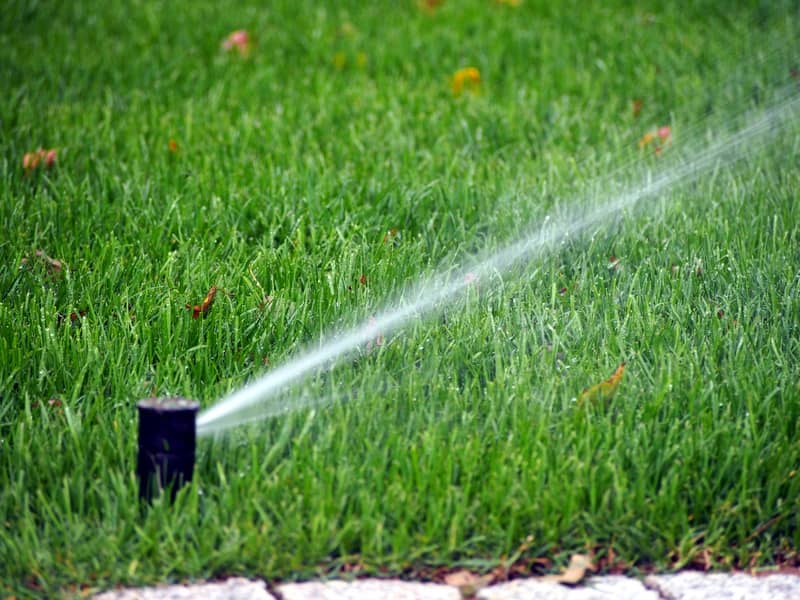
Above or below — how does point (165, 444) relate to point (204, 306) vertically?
below

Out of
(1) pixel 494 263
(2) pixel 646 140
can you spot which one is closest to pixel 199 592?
(1) pixel 494 263

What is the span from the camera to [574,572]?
72.1 inches

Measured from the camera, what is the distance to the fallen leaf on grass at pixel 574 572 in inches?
71.6

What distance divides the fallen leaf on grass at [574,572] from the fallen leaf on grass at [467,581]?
108 mm

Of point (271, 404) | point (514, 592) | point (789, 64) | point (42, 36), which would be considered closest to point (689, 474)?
point (514, 592)

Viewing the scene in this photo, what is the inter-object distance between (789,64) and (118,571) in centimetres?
400

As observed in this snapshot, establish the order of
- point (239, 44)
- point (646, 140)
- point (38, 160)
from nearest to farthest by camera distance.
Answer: point (38, 160) < point (646, 140) < point (239, 44)

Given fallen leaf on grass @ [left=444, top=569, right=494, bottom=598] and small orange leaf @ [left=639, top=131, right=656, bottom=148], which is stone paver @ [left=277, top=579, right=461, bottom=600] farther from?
small orange leaf @ [left=639, top=131, right=656, bottom=148]

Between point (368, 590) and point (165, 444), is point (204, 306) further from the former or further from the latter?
point (368, 590)

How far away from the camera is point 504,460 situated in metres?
2.03

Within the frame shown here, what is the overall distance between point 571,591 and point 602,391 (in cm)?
56

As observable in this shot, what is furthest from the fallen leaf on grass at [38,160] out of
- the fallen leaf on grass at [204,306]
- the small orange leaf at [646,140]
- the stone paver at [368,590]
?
the stone paver at [368,590]

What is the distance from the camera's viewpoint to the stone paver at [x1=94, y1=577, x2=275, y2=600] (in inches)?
68.0

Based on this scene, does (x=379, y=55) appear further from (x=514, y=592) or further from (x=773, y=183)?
(x=514, y=592)
